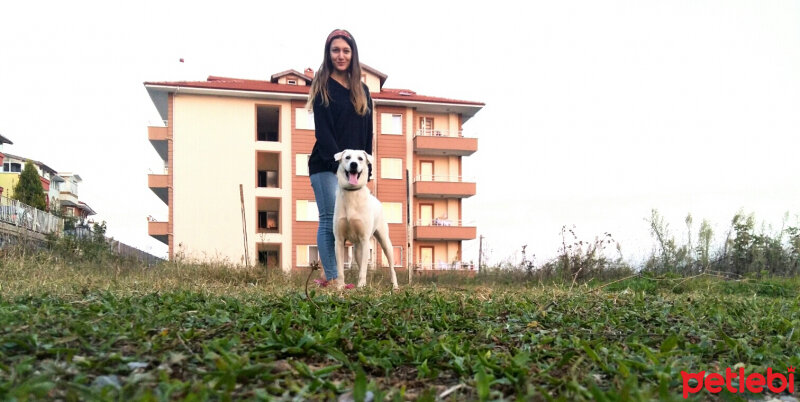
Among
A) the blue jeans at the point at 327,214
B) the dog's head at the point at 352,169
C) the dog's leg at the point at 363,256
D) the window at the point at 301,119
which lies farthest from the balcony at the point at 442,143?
the dog's head at the point at 352,169

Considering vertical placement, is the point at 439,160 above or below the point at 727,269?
above

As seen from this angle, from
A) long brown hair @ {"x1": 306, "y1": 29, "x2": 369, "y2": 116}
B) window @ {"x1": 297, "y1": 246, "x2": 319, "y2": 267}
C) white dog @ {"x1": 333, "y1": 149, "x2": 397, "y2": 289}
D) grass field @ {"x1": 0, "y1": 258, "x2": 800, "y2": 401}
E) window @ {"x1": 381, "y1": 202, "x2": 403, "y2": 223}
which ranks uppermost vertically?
long brown hair @ {"x1": 306, "y1": 29, "x2": 369, "y2": 116}

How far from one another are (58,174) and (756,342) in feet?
336

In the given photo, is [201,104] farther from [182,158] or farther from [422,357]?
[422,357]

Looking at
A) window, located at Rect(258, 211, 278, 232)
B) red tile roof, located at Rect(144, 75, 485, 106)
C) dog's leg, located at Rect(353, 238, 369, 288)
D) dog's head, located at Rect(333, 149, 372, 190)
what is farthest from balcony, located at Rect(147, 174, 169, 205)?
dog's head, located at Rect(333, 149, 372, 190)

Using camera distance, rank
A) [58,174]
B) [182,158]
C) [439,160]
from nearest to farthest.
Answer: [182,158] → [439,160] → [58,174]

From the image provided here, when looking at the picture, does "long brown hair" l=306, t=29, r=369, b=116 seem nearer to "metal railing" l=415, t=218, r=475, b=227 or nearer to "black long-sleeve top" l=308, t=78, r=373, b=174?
"black long-sleeve top" l=308, t=78, r=373, b=174

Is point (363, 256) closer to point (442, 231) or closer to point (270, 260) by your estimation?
point (270, 260)

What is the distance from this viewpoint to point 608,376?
2.23m

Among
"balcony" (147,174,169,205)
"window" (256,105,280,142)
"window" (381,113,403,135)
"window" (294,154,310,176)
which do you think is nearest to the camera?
"balcony" (147,174,169,205)

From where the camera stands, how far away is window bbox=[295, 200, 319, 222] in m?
35.1

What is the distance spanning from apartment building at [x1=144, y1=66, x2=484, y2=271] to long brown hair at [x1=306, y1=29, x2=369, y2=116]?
83.2ft

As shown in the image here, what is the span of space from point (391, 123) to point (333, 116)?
30.6m

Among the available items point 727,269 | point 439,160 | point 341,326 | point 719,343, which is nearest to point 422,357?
point 341,326
